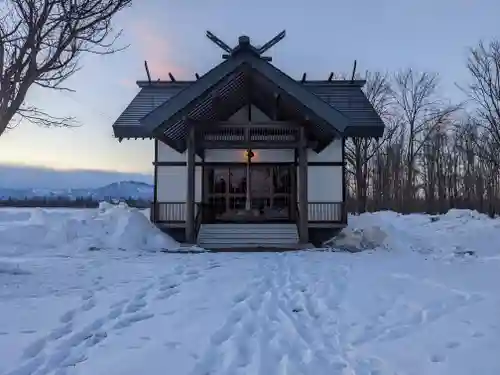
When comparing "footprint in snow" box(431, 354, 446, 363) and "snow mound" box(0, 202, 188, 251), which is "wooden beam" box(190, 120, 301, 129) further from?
"footprint in snow" box(431, 354, 446, 363)

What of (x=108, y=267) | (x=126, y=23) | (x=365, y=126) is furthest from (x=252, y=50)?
(x=108, y=267)

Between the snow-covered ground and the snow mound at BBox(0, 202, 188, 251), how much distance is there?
1.24 meters

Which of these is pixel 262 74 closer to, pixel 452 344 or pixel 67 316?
pixel 67 316

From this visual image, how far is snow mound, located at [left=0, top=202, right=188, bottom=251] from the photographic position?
39.7ft

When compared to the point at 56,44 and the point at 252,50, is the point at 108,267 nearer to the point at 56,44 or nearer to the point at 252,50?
the point at 56,44

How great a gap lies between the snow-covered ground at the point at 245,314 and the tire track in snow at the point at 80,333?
16mm

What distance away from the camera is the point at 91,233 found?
42.8 feet

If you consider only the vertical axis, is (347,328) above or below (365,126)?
below

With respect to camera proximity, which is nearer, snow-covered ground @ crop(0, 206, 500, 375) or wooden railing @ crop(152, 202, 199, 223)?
snow-covered ground @ crop(0, 206, 500, 375)

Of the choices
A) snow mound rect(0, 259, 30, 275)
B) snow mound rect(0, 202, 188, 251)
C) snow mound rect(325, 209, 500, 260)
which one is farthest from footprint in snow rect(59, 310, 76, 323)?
snow mound rect(325, 209, 500, 260)

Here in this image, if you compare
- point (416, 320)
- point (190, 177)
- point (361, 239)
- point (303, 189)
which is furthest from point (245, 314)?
point (361, 239)

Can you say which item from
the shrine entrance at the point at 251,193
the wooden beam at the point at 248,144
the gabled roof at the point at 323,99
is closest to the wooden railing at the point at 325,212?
the shrine entrance at the point at 251,193

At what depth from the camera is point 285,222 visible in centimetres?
1664

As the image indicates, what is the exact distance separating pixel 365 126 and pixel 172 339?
40.9 feet
